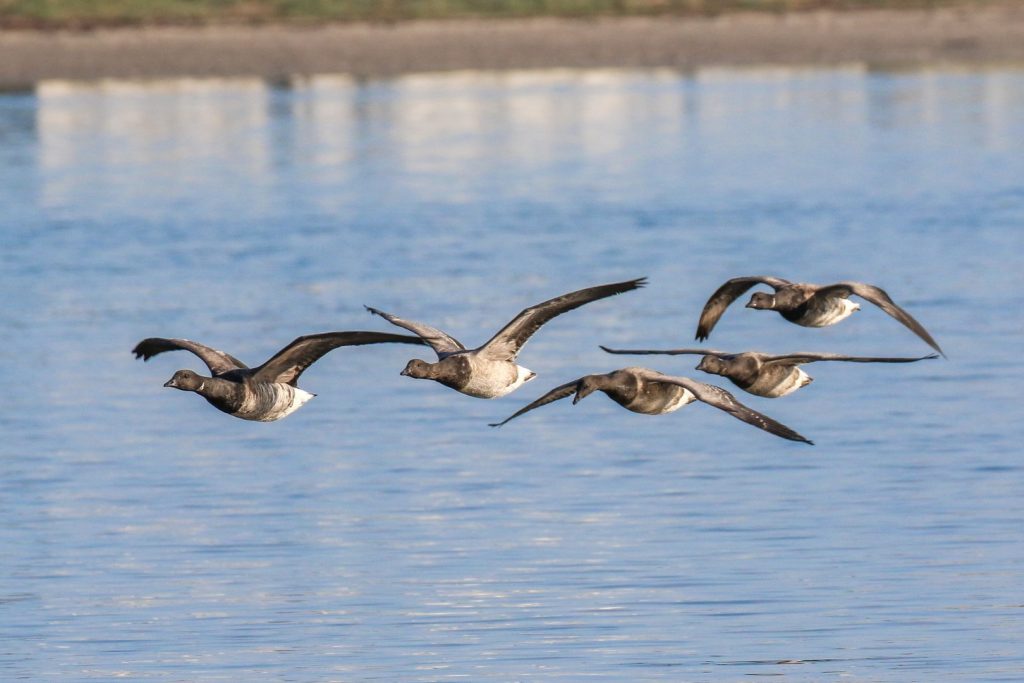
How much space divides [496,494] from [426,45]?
4915 cm

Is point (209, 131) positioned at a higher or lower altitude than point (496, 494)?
lower

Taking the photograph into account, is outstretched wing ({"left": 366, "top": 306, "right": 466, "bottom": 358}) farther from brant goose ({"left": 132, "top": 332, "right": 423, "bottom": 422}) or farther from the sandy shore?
the sandy shore

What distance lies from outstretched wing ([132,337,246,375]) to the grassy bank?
53.1 meters

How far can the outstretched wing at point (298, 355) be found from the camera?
47.9 ft

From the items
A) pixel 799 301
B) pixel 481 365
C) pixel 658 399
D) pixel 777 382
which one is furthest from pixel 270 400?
pixel 799 301

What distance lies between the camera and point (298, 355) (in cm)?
1573

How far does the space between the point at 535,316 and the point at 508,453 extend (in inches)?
294

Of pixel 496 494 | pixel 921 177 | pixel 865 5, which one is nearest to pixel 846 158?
pixel 921 177

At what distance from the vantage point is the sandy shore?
222ft

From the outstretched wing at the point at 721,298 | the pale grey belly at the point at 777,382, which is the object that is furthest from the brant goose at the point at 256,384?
the pale grey belly at the point at 777,382

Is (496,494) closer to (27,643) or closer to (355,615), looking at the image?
(355,615)

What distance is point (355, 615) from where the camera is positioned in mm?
17406

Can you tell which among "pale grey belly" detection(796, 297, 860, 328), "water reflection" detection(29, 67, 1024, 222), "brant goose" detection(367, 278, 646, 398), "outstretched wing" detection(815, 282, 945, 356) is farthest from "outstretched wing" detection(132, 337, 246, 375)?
"water reflection" detection(29, 67, 1024, 222)

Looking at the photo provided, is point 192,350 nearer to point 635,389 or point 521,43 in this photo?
point 635,389
